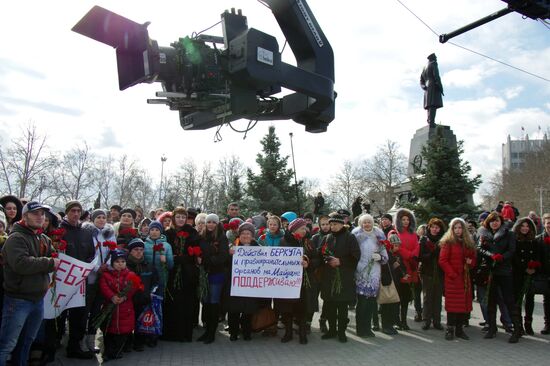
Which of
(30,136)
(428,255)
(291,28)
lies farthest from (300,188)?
(30,136)

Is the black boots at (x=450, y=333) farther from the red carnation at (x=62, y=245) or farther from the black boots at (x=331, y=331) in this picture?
the red carnation at (x=62, y=245)

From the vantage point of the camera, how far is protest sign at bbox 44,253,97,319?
573 cm

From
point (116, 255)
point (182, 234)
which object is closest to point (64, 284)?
point (116, 255)

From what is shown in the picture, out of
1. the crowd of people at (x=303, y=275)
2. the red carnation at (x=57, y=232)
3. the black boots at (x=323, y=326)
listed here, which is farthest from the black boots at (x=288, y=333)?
the red carnation at (x=57, y=232)

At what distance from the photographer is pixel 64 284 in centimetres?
582

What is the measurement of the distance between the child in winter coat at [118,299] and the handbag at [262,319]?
2031 mm

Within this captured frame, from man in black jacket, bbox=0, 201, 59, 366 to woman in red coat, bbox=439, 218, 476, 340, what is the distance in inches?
234

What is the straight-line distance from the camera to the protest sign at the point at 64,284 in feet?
18.8

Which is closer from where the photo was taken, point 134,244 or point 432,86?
point 134,244

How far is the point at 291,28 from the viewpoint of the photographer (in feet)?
15.4

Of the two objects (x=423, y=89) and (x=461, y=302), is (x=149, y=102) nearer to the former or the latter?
(x=461, y=302)

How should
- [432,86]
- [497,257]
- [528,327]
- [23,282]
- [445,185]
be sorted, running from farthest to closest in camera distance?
1. [432,86]
2. [445,185]
3. [528,327]
4. [497,257]
5. [23,282]

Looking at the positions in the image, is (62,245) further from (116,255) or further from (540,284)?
(540,284)

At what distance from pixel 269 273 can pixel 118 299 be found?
7.46 feet
